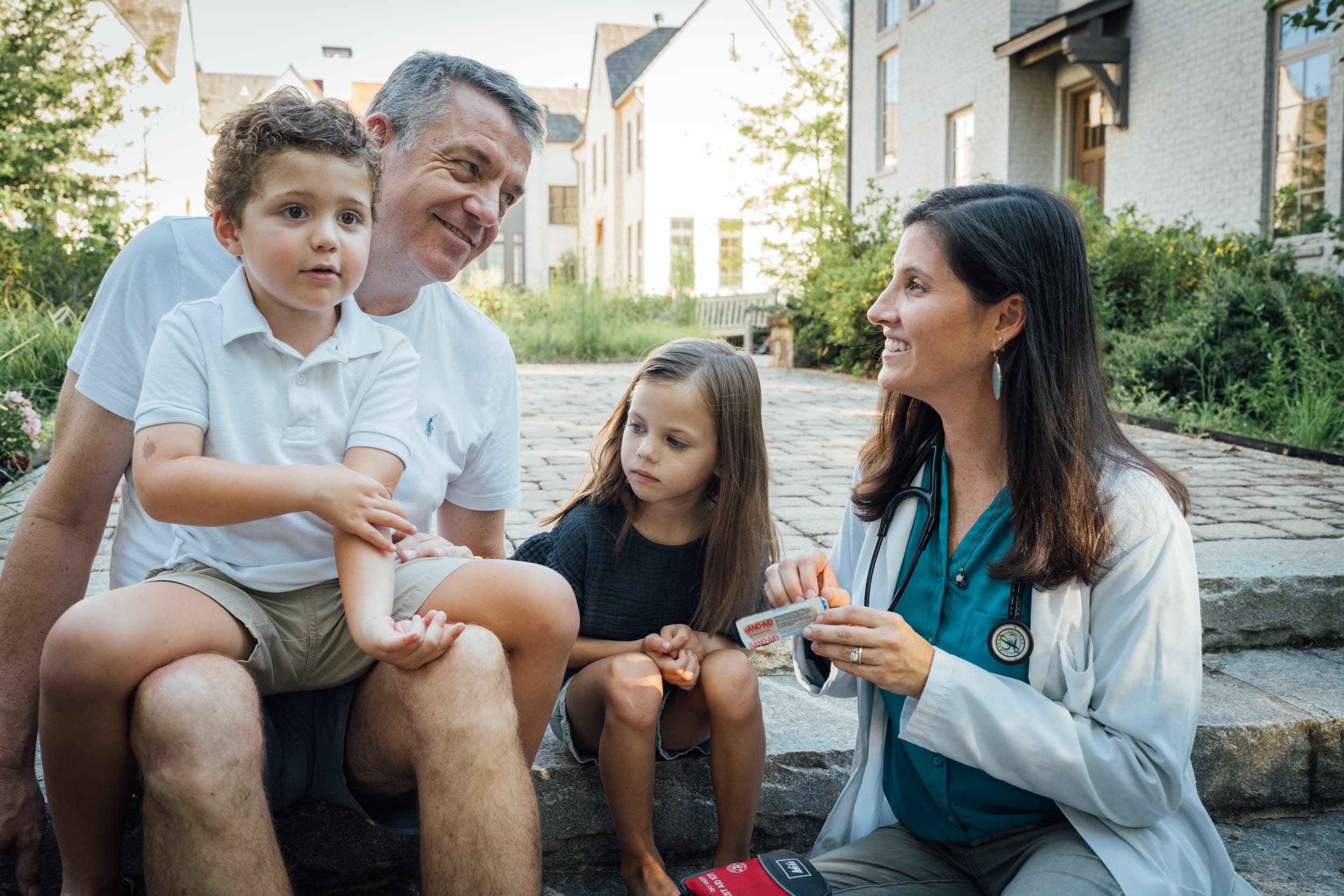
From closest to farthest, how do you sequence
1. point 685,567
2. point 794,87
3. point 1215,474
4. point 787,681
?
point 685,567, point 787,681, point 1215,474, point 794,87

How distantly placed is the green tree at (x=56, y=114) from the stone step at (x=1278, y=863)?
13.7 meters

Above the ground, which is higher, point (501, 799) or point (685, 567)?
point (685, 567)

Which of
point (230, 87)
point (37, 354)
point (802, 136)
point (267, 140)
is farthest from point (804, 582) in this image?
point (230, 87)

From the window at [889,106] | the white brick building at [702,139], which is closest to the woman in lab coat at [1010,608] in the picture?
the window at [889,106]

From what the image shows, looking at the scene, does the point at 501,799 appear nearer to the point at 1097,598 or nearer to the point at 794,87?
the point at 1097,598

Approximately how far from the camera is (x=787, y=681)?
2.96 meters

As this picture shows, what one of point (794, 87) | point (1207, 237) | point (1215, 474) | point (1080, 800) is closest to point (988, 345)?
point (1080, 800)

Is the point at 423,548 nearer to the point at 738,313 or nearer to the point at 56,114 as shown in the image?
the point at 56,114

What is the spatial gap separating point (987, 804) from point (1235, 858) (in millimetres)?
989

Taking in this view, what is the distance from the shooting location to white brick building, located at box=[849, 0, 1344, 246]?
9.90 meters

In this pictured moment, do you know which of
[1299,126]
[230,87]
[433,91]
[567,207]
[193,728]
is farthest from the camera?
[230,87]

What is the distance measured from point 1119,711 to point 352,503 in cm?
128

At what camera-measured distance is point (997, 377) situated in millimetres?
1956

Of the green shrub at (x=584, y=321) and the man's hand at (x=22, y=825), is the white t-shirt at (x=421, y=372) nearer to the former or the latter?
the man's hand at (x=22, y=825)
